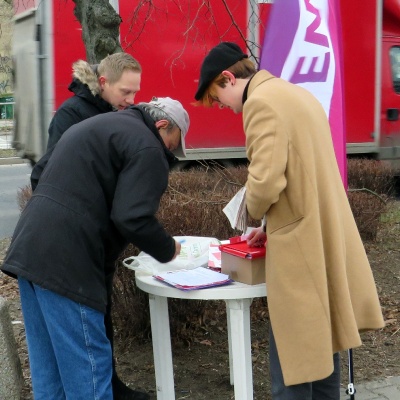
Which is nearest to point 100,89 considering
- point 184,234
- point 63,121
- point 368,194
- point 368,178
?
point 63,121

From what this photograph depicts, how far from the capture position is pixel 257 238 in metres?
2.84

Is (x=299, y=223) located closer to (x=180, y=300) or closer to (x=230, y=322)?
(x=230, y=322)

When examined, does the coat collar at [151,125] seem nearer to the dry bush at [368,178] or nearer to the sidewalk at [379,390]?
the sidewalk at [379,390]

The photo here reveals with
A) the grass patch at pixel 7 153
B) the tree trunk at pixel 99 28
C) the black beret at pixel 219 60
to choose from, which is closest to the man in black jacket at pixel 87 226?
the black beret at pixel 219 60

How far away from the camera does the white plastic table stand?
9.20 ft

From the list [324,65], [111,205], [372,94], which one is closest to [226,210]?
[111,205]

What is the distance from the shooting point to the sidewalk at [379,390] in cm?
370

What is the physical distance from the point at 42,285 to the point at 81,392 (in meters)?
0.45

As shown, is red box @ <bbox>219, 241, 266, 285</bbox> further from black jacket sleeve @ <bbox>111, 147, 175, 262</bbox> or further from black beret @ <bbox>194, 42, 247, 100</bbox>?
black beret @ <bbox>194, 42, 247, 100</bbox>

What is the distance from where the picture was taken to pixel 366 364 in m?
4.19

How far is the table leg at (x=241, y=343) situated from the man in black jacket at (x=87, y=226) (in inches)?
18.5

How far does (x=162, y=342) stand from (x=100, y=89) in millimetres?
1254

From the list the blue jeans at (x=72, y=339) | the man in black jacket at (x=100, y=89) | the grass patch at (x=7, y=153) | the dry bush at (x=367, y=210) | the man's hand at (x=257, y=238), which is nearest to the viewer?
the blue jeans at (x=72, y=339)

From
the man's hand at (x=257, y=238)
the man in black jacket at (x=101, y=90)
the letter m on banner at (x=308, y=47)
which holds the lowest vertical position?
the man's hand at (x=257, y=238)
